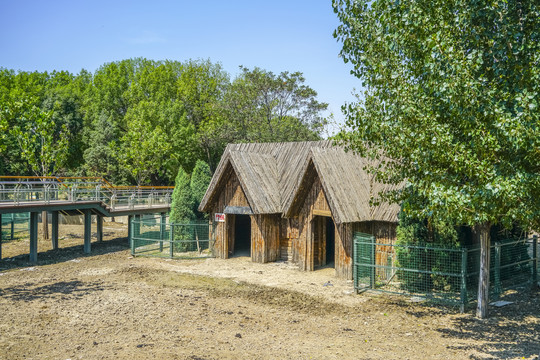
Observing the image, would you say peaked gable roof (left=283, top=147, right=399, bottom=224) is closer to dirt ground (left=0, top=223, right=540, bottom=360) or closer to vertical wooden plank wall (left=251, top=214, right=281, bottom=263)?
vertical wooden plank wall (left=251, top=214, right=281, bottom=263)

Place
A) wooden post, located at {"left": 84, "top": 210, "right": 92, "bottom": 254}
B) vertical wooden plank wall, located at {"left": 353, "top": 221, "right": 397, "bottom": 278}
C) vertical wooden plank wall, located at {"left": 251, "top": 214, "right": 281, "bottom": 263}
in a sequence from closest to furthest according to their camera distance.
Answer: vertical wooden plank wall, located at {"left": 353, "top": 221, "right": 397, "bottom": 278} < vertical wooden plank wall, located at {"left": 251, "top": 214, "right": 281, "bottom": 263} < wooden post, located at {"left": 84, "top": 210, "right": 92, "bottom": 254}

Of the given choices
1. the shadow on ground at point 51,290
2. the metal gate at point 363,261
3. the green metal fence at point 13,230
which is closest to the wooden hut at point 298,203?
the metal gate at point 363,261

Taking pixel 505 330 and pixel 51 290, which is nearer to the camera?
pixel 505 330

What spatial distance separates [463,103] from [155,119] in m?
44.0

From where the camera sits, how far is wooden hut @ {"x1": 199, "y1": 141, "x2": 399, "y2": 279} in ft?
→ 65.6

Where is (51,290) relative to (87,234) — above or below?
below

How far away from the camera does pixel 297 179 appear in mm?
21391

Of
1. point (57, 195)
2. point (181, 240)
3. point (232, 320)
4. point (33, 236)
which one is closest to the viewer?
point (232, 320)

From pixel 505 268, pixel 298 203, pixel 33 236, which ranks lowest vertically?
pixel 505 268

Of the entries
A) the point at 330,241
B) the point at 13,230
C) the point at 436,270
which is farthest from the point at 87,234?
the point at 436,270

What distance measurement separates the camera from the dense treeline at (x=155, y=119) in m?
45.3

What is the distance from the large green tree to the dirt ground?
3127 mm

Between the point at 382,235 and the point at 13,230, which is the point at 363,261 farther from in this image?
the point at 13,230

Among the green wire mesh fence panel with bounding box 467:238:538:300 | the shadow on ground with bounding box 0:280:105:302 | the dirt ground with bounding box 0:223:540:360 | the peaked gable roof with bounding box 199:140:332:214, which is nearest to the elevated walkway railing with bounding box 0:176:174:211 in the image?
the dirt ground with bounding box 0:223:540:360
